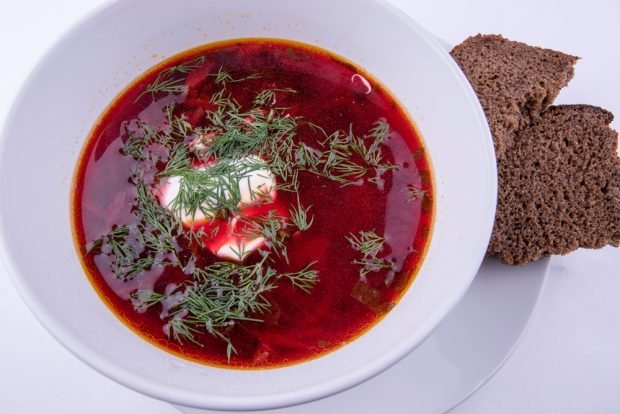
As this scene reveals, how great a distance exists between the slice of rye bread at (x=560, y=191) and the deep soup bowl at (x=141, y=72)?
1.56 feet

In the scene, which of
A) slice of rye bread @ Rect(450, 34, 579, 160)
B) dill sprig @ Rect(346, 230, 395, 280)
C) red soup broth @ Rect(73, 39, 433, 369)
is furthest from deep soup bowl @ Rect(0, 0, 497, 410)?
slice of rye bread @ Rect(450, 34, 579, 160)

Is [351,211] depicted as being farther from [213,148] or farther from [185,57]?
[185,57]

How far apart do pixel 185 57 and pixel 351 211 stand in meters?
1.05

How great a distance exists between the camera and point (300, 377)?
80.0 inches

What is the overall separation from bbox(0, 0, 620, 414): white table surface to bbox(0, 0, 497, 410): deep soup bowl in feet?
1.11

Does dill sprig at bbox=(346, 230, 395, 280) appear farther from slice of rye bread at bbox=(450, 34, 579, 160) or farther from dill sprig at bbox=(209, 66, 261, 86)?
dill sprig at bbox=(209, 66, 261, 86)

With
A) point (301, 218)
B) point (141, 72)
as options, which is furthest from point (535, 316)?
point (141, 72)

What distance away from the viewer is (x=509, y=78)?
275 cm

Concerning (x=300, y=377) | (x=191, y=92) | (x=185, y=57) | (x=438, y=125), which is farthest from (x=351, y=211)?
(x=185, y=57)

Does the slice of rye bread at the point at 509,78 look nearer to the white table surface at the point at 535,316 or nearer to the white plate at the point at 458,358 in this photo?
the white table surface at the point at 535,316

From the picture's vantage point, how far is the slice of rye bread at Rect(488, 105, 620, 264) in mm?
2582

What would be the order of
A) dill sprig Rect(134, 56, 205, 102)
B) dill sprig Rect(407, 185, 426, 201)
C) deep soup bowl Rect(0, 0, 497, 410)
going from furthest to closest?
dill sprig Rect(134, 56, 205, 102)
dill sprig Rect(407, 185, 426, 201)
deep soup bowl Rect(0, 0, 497, 410)

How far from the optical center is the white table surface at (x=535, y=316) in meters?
2.75

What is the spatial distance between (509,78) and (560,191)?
1.91 ft
